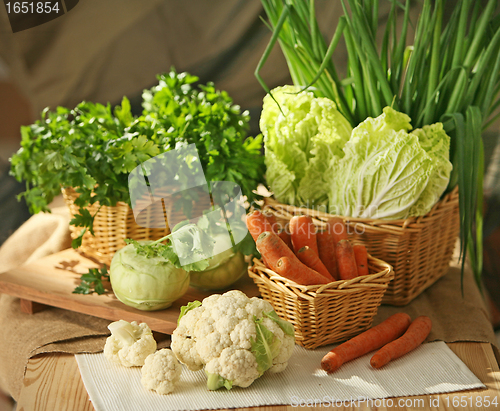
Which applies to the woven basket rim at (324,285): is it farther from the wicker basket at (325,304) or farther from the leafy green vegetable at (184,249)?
the leafy green vegetable at (184,249)

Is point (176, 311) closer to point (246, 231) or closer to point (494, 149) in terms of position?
point (246, 231)

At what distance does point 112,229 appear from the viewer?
1188mm

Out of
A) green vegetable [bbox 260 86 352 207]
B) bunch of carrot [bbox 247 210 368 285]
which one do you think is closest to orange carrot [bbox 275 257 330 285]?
bunch of carrot [bbox 247 210 368 285]

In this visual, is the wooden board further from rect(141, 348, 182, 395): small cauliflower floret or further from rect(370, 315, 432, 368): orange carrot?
rect(370, 315, 432, 368): orange carrot

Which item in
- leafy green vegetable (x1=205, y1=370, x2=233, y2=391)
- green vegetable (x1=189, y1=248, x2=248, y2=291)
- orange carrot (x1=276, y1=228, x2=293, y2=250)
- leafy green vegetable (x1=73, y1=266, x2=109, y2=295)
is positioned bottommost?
leafy green vegetable (x1=205, y1=370, x2=233, y2=391)

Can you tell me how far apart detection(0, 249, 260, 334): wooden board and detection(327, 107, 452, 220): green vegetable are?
0.37 metres

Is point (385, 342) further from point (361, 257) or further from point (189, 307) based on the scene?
point (189, 307)

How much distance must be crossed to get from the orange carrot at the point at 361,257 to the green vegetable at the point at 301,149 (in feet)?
0.75

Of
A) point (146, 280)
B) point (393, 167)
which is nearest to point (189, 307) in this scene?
point (146, 280)

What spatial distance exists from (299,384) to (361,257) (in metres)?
0.33

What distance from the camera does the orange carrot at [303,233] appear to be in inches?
39.3

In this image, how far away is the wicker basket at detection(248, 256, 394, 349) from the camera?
0.87 m

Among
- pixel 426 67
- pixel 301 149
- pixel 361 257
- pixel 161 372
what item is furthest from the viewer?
pixel 301 149

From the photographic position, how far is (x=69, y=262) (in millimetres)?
1267
